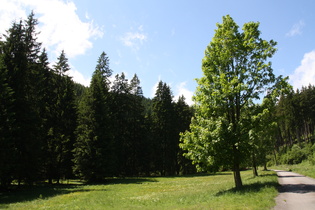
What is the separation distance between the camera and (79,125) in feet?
135

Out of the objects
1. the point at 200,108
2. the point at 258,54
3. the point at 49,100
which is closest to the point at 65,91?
the point at 49,100

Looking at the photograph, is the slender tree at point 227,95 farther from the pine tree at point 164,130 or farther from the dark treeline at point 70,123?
the pine tree at point 164,130

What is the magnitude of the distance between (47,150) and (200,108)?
2868cm

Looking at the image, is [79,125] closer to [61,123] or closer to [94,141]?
[61,123]

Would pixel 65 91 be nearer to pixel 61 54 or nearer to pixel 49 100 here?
pixel 49 100

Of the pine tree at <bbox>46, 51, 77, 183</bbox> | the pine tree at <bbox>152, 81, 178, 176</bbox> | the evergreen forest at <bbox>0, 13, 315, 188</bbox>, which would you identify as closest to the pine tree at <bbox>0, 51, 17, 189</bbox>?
the evergreen forest at <bbox>0, 13, 315, 188</bbox>

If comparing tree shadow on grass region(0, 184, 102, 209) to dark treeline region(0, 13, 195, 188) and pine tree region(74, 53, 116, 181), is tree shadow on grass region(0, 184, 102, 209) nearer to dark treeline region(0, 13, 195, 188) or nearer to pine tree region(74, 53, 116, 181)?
dark treeline region(0, 13, 195, 188)

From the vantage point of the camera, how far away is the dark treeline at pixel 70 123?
1083 inches

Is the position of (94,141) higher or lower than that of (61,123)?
lower

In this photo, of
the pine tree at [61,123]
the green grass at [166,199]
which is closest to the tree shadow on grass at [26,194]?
the green grass at [166,199]

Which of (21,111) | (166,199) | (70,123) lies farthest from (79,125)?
(166,199)

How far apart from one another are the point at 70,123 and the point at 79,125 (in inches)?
87.3

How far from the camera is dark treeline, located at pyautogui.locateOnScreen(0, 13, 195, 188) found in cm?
2752

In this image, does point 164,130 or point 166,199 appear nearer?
point 166,199
